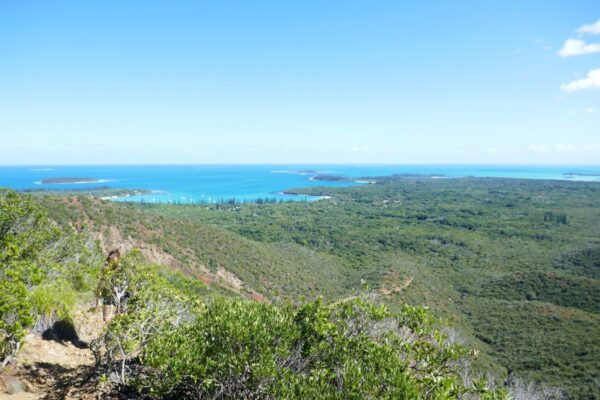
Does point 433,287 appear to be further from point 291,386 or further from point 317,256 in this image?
point 291,386

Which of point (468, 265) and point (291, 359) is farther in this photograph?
point (468, 265)

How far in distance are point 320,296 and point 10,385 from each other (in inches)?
323

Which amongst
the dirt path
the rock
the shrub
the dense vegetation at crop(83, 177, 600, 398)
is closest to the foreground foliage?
the rock

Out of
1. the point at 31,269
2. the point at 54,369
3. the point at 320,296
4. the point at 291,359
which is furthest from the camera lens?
the point at 54,369

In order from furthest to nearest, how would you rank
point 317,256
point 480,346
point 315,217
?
point 315,217 → point 317,256 → point 480,346

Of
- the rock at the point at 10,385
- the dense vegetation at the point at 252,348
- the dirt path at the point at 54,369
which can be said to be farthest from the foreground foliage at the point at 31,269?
the dirt path at the point at 54,369

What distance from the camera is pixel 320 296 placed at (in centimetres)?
995

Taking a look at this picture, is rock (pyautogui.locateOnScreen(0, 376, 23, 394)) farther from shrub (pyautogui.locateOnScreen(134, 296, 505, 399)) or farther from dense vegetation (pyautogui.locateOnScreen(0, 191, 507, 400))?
shrub (pyautogui.locateOnScreen(134, 296, 505, 399))

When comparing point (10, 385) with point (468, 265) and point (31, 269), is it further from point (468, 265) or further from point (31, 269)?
point (468, 265)

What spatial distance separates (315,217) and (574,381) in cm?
10457

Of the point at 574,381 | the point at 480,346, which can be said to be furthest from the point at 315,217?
the point at 574,381

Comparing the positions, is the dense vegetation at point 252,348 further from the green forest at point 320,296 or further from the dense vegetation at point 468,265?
the dense vegetation at point 468,265

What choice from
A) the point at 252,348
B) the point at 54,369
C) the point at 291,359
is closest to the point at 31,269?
the point at 54,369

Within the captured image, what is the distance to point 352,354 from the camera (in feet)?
29.4
